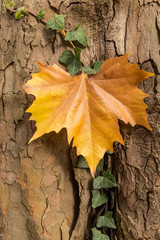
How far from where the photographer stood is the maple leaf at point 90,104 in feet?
2.16

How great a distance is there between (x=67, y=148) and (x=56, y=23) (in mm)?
532

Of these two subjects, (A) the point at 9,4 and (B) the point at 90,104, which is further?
(A) the point at 9,4

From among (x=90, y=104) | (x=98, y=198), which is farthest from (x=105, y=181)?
(x=90, y=104)

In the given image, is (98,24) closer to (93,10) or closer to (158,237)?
(93,10)

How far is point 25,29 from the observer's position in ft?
2.65

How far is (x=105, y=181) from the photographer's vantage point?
2.63ft

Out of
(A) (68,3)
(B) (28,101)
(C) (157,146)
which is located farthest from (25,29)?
(C) (157,146)

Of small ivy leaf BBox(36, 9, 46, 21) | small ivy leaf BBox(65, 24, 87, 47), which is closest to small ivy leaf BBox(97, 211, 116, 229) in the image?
small ivy leaf BBox(65, 24, 87, 47)

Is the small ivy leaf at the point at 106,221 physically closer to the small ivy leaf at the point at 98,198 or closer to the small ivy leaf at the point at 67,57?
the small ivy leaf at the point at 98,198

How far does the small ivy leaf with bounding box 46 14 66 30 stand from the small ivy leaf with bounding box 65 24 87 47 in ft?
0.14

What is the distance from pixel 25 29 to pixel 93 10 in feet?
1.03

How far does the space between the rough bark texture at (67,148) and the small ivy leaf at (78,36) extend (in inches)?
1.8

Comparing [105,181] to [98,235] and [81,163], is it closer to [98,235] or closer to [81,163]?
[81,163]

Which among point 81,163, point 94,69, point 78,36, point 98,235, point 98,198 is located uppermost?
point 78,36
